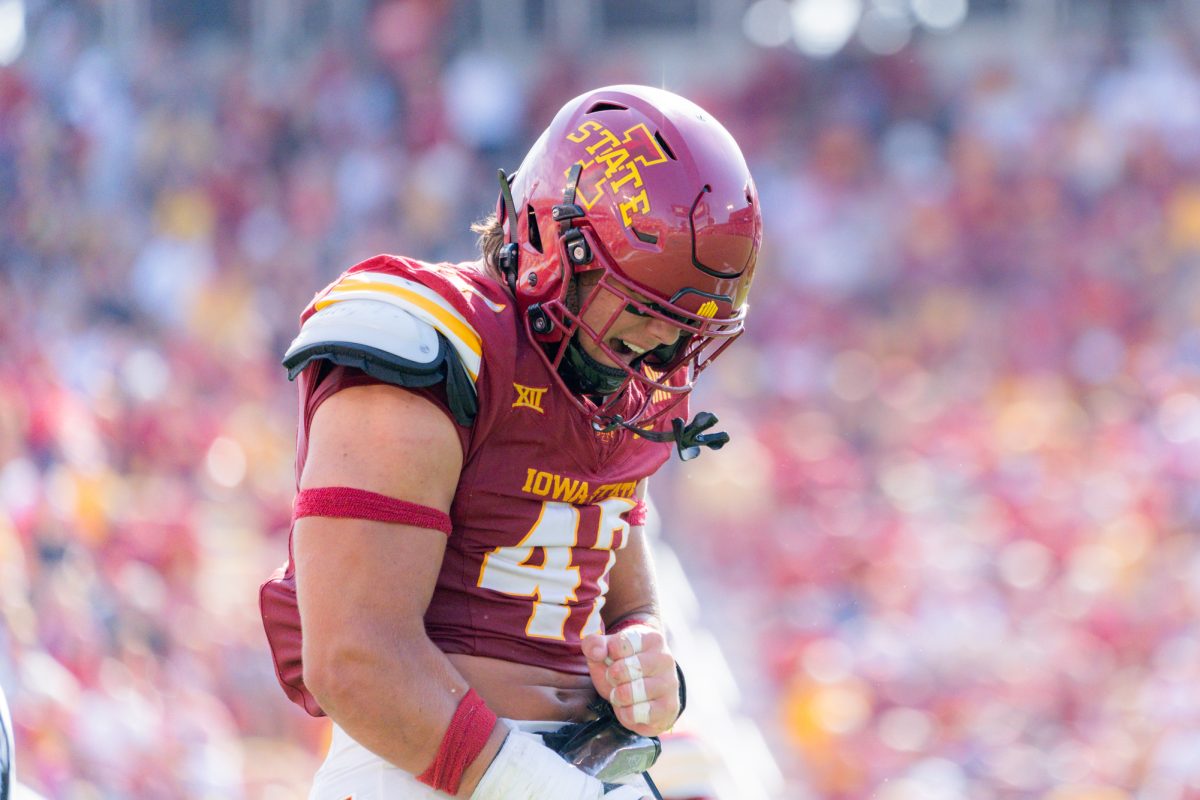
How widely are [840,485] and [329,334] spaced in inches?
246

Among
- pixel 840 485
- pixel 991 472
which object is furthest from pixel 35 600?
pixel 991 472

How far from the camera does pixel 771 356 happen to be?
8.94m

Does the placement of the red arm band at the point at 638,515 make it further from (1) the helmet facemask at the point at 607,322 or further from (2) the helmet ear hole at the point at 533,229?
(2) the helmet ear hole at the point at 533,229

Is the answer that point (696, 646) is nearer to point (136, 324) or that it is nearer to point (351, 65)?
point (136, 324)

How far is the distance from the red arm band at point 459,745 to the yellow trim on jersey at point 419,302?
1.51 ft

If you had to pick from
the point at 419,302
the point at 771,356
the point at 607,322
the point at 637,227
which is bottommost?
the point at 419,302

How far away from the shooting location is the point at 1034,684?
696 centimetres

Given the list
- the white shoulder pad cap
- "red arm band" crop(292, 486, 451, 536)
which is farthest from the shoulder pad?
"red arm band" crop(292, 486, 451, 536)

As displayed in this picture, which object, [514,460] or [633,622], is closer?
[514,460]

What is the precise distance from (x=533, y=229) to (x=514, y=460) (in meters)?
0.40

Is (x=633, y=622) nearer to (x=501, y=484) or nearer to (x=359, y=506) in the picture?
(x=501, y=484)

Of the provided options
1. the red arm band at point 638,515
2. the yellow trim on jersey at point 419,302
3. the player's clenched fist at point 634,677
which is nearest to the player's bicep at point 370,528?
the yellow trim on jersey at point 419,302

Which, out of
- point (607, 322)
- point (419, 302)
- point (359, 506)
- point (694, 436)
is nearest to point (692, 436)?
point (694, 436)

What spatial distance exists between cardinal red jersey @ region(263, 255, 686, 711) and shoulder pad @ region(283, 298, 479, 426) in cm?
2
